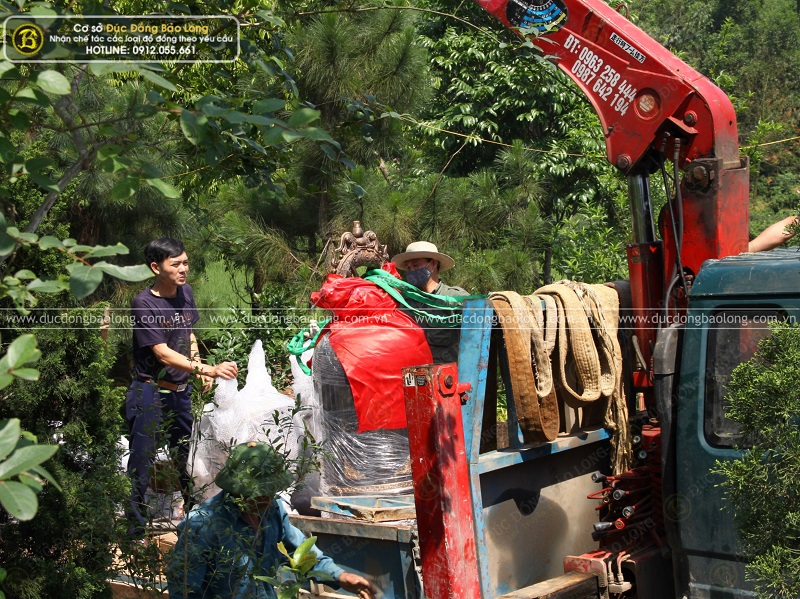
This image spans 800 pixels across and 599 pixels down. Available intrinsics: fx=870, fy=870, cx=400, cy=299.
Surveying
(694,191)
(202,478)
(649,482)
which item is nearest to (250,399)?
(202,478)

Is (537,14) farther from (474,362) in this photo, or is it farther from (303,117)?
(303,117)

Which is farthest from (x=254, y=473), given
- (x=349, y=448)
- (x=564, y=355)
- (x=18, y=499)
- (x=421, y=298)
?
(x=18, y=499)

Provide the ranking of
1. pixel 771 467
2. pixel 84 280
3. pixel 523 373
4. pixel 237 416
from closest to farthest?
pixel 84 280 < pixel 771 467 < pixel 523 373 < pixel 237 416

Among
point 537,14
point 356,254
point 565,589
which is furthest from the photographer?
point 356,254

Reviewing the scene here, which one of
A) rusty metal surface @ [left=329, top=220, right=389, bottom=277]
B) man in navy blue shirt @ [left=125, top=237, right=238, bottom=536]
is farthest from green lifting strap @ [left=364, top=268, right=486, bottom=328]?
man in navy blue shirt @ [left=125, top=237, right=238, bottom=536]

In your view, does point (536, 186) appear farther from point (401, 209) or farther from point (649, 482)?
point (649, 482)

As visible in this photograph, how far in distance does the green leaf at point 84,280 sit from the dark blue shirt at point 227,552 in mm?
1414

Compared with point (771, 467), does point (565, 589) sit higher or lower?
lower

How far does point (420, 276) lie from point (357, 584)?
290 centimetres

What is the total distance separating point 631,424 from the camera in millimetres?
3621

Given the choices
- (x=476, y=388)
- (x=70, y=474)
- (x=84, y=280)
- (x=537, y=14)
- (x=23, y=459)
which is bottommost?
(x=70, y=474)

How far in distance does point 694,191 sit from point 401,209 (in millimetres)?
3621

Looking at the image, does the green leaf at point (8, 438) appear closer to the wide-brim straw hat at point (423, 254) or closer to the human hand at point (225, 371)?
the human hand at point (225, 371)

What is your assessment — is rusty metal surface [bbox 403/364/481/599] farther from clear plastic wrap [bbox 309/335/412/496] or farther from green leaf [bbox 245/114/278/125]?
green leaf [bbox 245/114/278/125]
